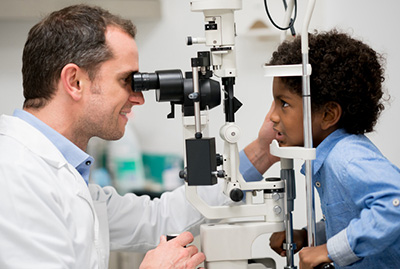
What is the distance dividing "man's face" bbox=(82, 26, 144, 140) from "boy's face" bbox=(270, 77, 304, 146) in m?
0.40

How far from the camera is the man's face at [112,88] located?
146 cm

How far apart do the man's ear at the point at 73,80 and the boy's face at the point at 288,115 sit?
0.52 metres

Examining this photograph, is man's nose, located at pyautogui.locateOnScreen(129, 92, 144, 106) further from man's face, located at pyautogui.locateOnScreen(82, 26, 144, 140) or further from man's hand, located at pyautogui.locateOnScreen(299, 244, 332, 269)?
man's hand, located at pyautogui.locateOnScreen(299, 244, 332, 269)

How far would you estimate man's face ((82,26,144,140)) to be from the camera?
1.46 metres

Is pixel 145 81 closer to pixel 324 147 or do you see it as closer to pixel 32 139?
pixel 32 139

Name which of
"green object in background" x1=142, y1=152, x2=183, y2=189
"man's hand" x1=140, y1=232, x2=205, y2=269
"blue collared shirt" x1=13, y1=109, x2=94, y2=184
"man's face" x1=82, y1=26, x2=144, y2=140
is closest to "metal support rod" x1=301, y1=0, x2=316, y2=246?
"man's hand" x1=140, y1=232, x2=205, y2=269

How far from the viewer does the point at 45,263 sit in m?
1.19

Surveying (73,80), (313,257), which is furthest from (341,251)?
(73,80)

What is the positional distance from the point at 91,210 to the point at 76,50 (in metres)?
0.42

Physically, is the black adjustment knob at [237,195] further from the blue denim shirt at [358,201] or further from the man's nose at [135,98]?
the man's nose at [135,98]

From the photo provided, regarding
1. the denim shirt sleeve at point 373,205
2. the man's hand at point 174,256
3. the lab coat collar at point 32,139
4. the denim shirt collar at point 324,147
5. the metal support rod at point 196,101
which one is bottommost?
the man's hand at point 174,256

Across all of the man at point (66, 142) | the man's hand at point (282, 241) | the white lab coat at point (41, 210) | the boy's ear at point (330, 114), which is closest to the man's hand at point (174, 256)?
the man at point (66, 142)

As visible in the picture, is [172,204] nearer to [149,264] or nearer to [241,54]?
[149,264]

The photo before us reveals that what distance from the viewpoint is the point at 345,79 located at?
140 centimetres
